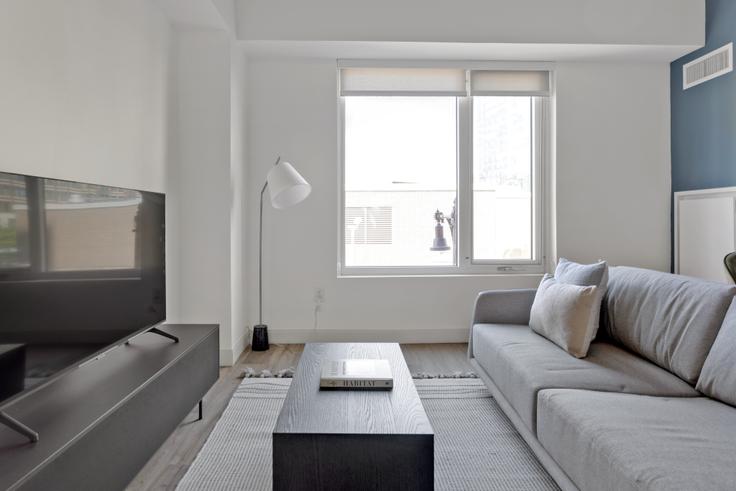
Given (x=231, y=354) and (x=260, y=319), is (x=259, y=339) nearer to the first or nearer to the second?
(x=260, y=319)

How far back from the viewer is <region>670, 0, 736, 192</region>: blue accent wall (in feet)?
11.2

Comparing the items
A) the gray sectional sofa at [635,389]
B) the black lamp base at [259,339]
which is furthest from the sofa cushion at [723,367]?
the black lamp base at [259,339]

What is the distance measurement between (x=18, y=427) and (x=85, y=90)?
155 cm

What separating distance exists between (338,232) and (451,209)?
100 cm

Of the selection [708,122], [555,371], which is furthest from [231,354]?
[708,122]

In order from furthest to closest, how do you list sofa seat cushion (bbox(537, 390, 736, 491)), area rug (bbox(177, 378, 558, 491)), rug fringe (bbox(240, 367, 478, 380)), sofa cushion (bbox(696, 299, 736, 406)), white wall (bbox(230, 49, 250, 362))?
1. white wall (bbox(230, 49, 250, 362))
2. rug fringe (bbox(240, 367, 478, 380))
3. area rug (bbox(177, 378, 558, 491))
4. sofa cushion (bbox(696, 299, 736, 406))
5. sofa seat cushion (bbox(537, 390, 736, 491))

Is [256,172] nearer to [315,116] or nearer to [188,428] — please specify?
[315,116]

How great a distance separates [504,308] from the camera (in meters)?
2.80

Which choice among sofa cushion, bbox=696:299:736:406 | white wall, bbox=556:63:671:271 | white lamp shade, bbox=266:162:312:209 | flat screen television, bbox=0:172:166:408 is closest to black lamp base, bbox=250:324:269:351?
white lamp shade, bbox=266:162:312:209

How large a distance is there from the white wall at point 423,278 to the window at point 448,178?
0.17 m

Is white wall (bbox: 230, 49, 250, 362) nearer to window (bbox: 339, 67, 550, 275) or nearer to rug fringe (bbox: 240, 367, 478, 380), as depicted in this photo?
rug fringe (bbox: 240, 367, 478, 380)

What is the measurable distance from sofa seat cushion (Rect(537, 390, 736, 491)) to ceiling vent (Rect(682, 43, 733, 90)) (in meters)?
2.94

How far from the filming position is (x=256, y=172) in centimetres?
382

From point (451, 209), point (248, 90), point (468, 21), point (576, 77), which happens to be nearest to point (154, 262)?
point (248, 90)
